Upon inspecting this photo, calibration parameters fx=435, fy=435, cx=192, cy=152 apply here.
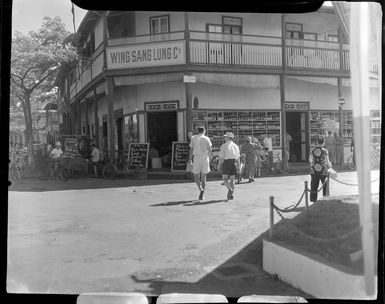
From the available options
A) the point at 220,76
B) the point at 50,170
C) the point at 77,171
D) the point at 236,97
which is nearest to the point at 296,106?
the point at 236,97

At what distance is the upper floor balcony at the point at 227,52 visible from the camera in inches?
85.3

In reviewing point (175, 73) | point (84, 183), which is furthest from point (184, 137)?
point (84, 183)

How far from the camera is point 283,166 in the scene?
2273 mm

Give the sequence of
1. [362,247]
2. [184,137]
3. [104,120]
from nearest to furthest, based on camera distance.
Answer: [362,247] < [184,137] < [104,120]

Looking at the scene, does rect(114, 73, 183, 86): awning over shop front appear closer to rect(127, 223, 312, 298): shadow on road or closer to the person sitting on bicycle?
the person sitting on bicycle

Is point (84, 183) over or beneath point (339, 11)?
beneath

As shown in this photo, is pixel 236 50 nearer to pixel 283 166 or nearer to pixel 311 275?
pixel 283 166

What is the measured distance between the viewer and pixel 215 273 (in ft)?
6.94

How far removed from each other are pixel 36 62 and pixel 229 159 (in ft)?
3.68

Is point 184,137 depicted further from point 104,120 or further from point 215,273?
point 215,273

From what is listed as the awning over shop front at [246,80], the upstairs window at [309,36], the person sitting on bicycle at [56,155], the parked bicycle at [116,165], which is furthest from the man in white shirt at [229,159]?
the person sitting on bicycle at [56,155]

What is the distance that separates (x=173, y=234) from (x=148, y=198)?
9.2 inches

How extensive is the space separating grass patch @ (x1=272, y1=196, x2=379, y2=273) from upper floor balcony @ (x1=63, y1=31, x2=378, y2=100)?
680mm

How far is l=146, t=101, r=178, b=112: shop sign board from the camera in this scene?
7.47 feet
